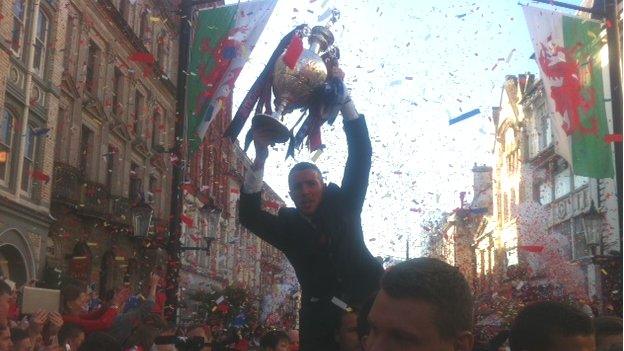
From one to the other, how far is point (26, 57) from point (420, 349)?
758 inches

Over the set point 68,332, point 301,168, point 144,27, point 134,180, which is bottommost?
point 68,332

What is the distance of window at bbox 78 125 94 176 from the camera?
23.9m

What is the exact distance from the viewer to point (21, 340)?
6.23 metres

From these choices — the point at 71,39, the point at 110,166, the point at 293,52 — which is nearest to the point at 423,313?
the point at 293,52

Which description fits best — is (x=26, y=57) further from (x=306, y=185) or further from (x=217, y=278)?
(x=217, y=278)

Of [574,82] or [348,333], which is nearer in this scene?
[348,333]

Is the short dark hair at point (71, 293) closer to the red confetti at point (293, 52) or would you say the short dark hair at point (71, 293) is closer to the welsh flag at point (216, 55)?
the welsh flag at point (216, 55)

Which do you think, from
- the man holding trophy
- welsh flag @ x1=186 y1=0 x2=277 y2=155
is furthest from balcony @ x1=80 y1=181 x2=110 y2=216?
the man holding trophy

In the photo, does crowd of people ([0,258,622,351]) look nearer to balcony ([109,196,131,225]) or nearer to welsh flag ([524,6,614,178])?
welsh flag ([524,6,614,178])

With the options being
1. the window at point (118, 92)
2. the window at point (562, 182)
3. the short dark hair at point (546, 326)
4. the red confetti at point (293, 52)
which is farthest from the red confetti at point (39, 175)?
the window at point (562, 182)

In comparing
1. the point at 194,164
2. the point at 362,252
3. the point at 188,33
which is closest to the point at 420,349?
the point at 362,252

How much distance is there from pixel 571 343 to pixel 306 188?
4.86 feet

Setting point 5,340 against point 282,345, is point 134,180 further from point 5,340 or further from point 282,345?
point 5,340

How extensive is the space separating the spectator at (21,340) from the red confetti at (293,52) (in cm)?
357
